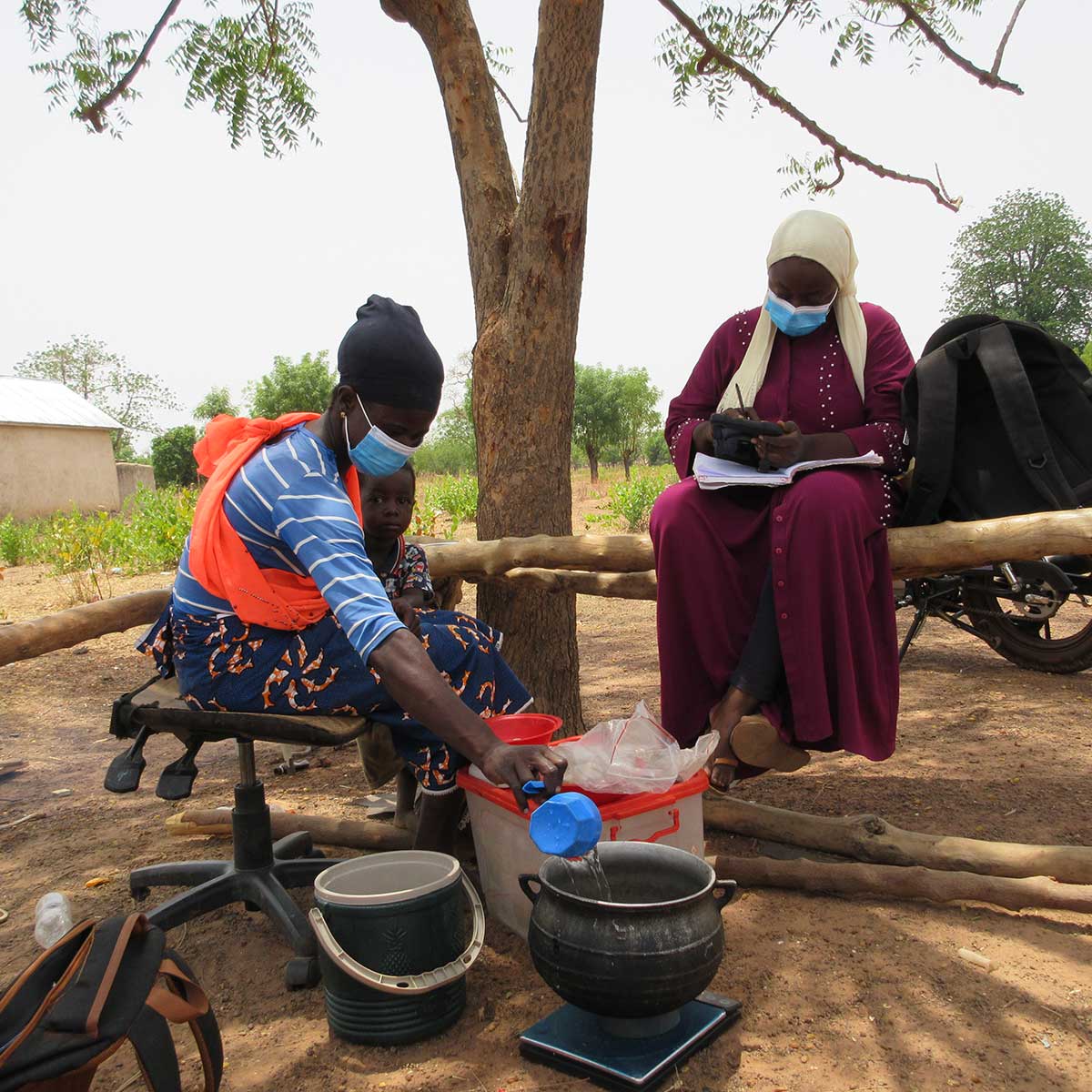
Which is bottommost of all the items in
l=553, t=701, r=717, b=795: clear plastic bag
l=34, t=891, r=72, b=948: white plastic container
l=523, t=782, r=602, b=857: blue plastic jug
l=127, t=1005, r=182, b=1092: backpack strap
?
l=34, t=891, r=72, b=948: white plastic container

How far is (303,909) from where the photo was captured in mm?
2930

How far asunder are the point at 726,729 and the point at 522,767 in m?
1.15

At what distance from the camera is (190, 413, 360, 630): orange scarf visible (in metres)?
2.51

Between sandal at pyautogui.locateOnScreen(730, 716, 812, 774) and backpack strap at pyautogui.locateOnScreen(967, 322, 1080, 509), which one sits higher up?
backpack strap at pyautogui.locateOnScreen(967, 322, 1080, 509)

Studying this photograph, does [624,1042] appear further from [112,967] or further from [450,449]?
[450,449]

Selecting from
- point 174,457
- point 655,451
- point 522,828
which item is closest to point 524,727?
point 522,828

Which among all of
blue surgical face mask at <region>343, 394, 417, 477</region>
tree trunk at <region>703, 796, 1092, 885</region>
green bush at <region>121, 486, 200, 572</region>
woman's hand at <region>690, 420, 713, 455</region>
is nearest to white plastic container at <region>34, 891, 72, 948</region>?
blue surgical face mask at <region>343, 394, 417, 477</region>

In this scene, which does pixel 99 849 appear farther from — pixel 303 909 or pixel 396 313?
pixel 396 313

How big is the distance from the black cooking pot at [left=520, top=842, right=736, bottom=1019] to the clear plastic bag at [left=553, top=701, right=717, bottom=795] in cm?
42

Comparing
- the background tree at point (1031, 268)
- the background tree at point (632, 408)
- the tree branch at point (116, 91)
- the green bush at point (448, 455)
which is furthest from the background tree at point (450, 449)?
the tree branch at point (116, 91)

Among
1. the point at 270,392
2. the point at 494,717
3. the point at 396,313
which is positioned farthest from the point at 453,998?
the point at 270,392

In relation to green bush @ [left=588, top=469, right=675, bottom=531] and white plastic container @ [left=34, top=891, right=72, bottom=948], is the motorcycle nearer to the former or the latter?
white plastic container @ [left=34, top=891, right=72, bottom=948]

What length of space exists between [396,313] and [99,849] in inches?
92.1

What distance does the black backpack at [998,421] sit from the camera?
9.58 ft
